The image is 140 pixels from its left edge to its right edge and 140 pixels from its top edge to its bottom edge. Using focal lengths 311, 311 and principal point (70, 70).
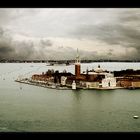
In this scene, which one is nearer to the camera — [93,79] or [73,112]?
[73,112]

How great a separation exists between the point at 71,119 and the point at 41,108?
1.54 meters

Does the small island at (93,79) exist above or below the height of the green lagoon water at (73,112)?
above

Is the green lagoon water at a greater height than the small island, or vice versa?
the small island

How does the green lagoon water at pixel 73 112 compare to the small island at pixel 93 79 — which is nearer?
the green lagoon water at pixel 73 112

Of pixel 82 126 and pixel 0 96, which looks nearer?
pixel 82 126

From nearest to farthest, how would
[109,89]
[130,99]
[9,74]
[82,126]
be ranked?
[82,126]
[130,99]
[109,89]
[9,74]

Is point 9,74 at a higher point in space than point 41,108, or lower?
higher

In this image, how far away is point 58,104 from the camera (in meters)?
7.91

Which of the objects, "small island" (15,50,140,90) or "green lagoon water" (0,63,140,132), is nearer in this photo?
"green lagoon water" (0,63,140,132)

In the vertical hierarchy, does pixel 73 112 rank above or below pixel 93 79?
below

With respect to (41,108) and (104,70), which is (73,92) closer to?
(104,70)
